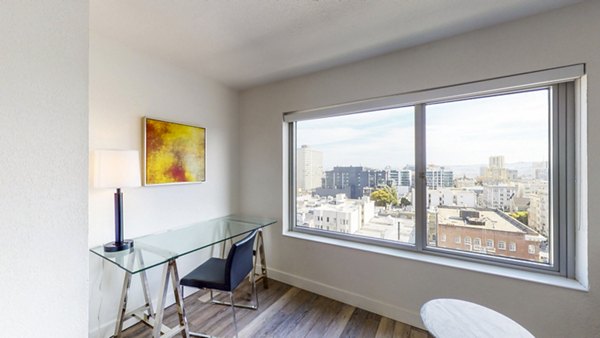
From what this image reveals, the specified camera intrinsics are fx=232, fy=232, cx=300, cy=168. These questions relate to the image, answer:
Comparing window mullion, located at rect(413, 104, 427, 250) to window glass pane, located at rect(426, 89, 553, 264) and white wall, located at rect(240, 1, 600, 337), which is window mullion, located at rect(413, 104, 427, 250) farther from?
white wall, located at rect(240, 1, 600, 337)

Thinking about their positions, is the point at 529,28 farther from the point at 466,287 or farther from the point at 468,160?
the point at 466,287

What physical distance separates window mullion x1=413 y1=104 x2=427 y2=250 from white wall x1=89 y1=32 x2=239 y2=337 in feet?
7.06

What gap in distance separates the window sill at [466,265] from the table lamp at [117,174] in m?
1.69

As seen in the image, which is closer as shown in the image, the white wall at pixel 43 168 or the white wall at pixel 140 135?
the white wall at pixel 43 168

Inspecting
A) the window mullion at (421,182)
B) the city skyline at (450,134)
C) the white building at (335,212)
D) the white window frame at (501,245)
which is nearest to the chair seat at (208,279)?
the white building at (335,212)

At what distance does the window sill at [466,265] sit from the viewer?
156cm

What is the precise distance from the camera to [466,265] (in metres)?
1.83

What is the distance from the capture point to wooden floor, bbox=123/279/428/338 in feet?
6.23

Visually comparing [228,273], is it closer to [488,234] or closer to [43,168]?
[43,168]

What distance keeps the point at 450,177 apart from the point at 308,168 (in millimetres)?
1441

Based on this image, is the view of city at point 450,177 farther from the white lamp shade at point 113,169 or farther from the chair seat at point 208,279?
the white lamp shade at point 113,169

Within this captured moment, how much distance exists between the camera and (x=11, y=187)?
0.78m

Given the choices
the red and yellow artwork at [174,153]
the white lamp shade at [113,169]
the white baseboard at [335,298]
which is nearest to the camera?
→ the white lamp shade at [113,169]

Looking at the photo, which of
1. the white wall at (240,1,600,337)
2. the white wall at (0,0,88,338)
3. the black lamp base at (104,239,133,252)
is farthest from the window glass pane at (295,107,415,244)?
the white wall at (0,0,88,338)
